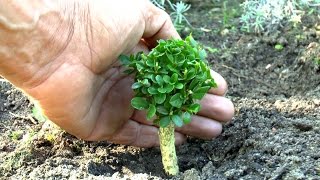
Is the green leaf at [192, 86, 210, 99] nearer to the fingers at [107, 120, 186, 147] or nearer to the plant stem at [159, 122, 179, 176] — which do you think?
the plant stem at [159, 122, 179, 176]

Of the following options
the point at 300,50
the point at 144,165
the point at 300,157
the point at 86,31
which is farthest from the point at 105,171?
the point at 300,50

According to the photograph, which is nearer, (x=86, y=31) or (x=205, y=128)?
(x=86, y=31)

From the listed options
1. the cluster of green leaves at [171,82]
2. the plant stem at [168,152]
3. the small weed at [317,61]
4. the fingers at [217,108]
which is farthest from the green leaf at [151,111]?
the small weed at [317,61]

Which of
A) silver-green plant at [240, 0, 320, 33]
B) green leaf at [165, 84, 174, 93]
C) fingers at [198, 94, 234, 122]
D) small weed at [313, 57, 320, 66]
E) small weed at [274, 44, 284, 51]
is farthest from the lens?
silver-green plant at [240, 0, 320, 33]

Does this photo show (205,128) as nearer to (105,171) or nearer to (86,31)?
(105,171)

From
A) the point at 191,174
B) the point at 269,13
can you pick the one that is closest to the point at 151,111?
the point at 191,174

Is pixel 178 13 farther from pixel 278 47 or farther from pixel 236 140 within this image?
pixel 236 140

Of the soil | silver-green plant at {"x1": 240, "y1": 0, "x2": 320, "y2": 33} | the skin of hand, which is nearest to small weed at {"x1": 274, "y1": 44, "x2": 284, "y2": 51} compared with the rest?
the soil
